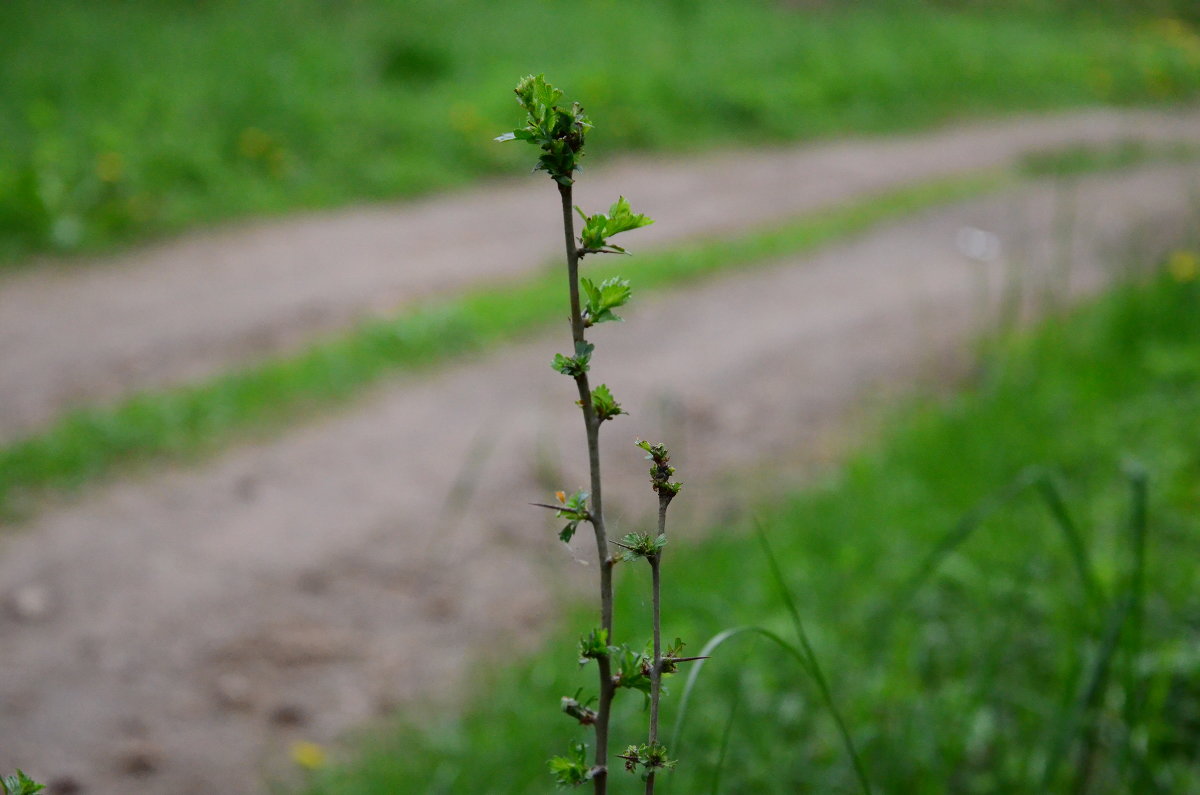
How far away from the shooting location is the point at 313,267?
694cm

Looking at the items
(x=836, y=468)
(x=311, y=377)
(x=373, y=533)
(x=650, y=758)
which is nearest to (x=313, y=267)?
(x=311, y=377)

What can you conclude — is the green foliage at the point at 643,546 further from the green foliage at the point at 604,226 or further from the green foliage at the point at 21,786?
the green foliage at the point at 21,786

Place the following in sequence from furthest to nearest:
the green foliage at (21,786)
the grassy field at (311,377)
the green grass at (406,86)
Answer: the green grass at (406,86), the grassy field at (311,377), the green foliage at (21,786)

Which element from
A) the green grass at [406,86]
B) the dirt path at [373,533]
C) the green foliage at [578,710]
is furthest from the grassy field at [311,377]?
the green foliage at [578,710]

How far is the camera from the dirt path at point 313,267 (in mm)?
5621

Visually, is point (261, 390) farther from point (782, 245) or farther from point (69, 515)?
point (782, 245)

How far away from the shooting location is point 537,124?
83 centimetres

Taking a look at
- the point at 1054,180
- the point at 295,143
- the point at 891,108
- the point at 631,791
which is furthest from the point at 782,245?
the point at 631,791

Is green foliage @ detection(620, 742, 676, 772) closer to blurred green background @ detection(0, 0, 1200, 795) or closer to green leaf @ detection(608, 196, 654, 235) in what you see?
blurred green background @ detection(0, 0, 1200, 795)

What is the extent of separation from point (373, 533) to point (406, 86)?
6651mm

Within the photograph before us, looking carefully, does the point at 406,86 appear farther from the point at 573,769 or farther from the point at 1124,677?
the point at 573,769

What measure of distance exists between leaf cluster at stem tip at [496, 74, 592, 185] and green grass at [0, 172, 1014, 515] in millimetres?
4135

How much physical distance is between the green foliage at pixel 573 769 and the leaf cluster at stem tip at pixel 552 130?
47cm

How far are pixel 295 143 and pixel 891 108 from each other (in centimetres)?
680
